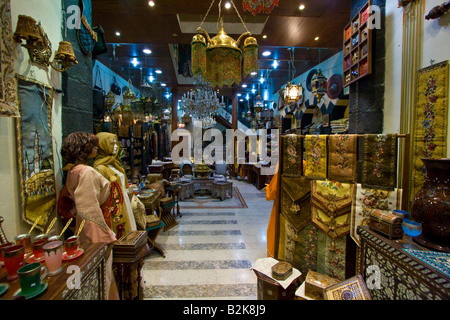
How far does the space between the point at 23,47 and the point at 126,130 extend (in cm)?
550

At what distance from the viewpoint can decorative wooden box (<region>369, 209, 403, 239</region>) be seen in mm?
1246

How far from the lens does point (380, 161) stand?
69.6 inches

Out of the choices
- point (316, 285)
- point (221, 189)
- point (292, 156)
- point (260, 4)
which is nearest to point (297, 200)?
point (292, 156)

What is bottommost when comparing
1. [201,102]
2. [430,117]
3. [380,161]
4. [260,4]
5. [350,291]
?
[350,291]

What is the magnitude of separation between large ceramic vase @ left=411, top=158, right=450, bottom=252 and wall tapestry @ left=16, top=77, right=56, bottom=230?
2.46 metres

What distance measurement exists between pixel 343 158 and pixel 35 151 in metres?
2.70

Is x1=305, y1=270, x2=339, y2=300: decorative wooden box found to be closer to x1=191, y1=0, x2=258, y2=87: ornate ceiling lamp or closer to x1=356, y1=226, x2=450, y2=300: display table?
x1=356, y1=226, x2=450, y2=300: display table

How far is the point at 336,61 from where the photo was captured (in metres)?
4.93

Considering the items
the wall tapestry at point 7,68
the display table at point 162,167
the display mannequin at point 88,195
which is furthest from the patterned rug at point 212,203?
the wall tapestry at point 7,68

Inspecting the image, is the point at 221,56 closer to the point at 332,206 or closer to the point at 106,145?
the point at 106,145

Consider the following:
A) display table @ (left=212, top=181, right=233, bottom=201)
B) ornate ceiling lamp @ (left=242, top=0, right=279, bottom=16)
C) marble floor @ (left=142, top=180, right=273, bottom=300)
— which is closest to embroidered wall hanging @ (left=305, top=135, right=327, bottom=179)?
ornate ceiling lamp @ (left=242, top=0, right=279, bottom=16)

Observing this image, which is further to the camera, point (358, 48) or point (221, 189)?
point (221, 189)
